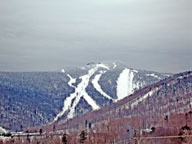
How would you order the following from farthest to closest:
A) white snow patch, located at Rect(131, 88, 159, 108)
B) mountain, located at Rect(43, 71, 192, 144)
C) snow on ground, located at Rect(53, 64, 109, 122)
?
snow on ground, located at Rect(53, 64, 109, 122) < white snow patch, located at Rect(131, 88, 159, 108) < mountain, located at Rect(43, 71, 192, 144)

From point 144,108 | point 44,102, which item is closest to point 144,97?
point 144,108

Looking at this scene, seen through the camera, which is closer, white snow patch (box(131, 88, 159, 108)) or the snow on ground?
white snow patch (box(131, 88, 159, 108))

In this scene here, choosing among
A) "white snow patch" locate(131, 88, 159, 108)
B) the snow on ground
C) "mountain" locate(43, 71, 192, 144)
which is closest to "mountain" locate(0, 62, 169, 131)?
the snow on ground

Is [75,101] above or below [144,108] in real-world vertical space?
above

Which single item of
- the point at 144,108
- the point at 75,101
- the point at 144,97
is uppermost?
the point at 75,101

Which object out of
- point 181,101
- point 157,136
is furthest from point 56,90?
point 157,136

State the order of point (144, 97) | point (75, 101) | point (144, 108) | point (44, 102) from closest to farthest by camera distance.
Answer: point (144, 108) → point (144, 97) → point (75, 101) → point (44, 102)

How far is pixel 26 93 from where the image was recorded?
19200cm

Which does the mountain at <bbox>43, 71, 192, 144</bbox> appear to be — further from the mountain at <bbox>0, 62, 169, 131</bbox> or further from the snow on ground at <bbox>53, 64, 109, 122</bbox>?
the snow on ground at <bbox>53, 64, 109, 122</bbox>

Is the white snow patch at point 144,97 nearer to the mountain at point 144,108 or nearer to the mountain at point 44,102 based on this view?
the mountain at point 144,108

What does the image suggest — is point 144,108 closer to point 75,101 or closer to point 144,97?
point 144,97

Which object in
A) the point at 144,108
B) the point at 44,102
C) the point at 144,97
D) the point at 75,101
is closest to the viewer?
the point at 144,108

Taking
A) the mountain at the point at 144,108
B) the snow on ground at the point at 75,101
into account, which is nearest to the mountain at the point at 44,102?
the snow on ground at the point at 75,101

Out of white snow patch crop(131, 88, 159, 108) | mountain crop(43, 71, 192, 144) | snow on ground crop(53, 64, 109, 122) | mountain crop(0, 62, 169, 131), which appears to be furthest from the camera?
snow on ground crop(53, 64, 109, 122)
